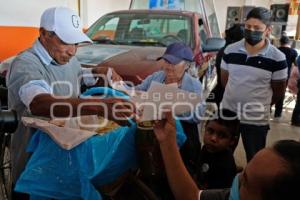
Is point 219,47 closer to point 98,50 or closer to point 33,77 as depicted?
point 98,50

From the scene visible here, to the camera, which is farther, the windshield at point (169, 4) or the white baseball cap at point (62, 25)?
the windshield at point (169, 4)

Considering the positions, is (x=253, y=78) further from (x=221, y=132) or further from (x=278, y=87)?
(x=221, y=132)

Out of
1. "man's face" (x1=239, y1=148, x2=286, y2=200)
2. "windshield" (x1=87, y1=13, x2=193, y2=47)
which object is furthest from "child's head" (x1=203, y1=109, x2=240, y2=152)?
"windshield" (x1=87, y1=13, x2=193, y2=47)

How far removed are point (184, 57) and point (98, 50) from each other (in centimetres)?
147

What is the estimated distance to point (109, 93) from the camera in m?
1.55

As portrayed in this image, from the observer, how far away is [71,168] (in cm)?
124

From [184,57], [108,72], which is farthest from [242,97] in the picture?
[108,72]

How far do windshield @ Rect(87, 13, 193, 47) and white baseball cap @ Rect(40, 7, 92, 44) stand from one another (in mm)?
2272

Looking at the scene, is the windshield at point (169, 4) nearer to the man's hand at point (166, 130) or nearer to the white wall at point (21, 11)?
the white wall at point (21, 11)

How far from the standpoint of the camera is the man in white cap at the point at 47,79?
4.60 ft

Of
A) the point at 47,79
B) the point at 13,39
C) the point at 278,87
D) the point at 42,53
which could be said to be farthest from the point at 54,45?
the point at 13,39

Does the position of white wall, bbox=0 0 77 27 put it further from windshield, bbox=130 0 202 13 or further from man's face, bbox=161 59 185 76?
man's face, bbox=161 59 185 76

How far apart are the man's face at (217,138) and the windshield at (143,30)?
1650 mm

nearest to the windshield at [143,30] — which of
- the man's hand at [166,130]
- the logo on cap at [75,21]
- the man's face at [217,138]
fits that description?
the man's face at [217,138]
